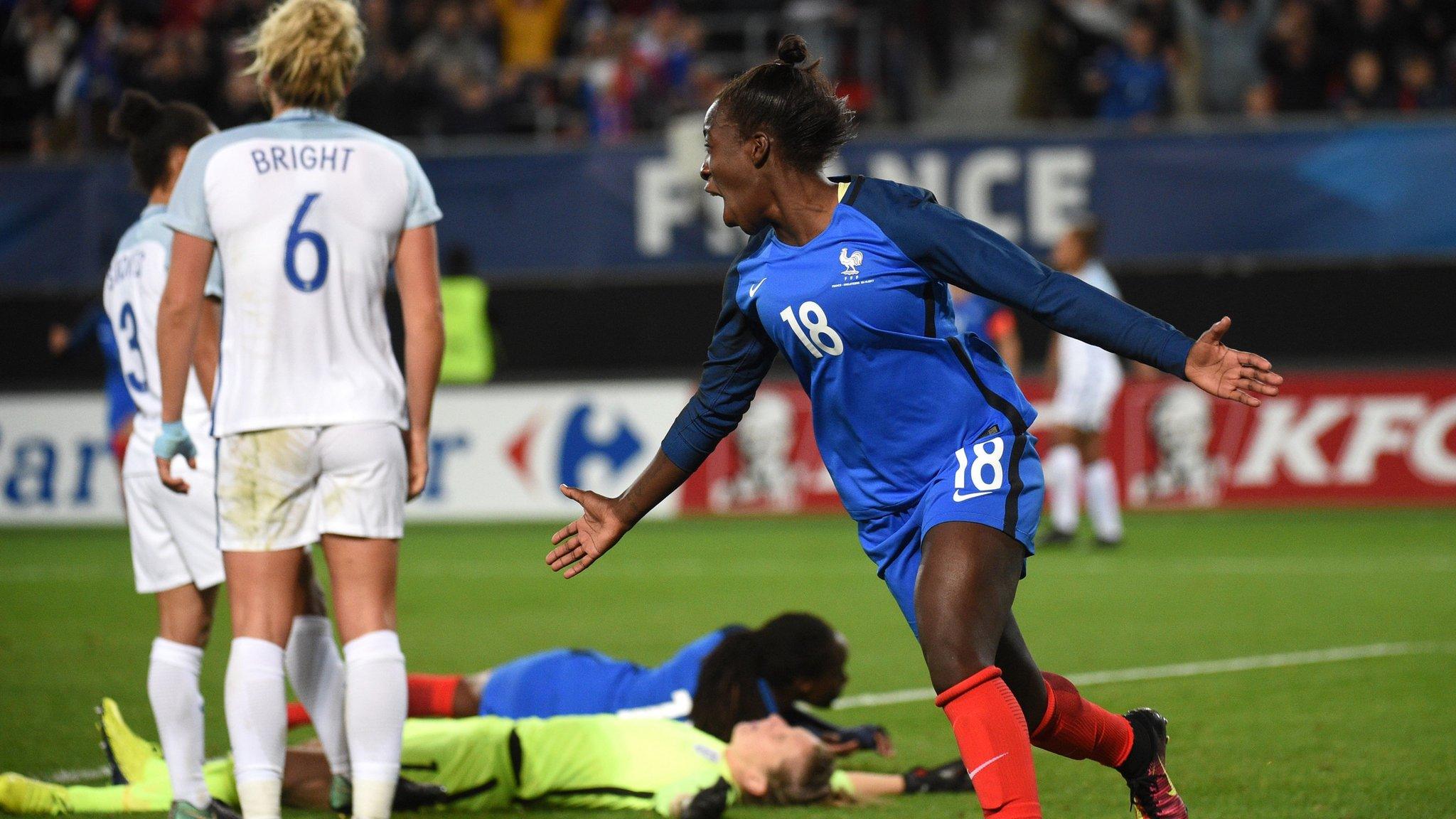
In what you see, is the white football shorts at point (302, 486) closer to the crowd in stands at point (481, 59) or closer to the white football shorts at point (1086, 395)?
the white football shorts at point (1086, 395)

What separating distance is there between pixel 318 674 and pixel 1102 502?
9.19m

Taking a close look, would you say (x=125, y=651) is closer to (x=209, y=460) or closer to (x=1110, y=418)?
(x=209, y=460)

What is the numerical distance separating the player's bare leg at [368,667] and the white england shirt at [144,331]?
0.90m

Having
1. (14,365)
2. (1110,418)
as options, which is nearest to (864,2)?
(1110,418)

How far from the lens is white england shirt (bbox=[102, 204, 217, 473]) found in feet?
16.6

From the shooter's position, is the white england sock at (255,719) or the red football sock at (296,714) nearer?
the white england sock at (255,719)

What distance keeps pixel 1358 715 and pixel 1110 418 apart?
27.6 feet

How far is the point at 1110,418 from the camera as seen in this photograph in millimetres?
14953

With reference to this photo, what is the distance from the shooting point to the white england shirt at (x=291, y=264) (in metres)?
4.23

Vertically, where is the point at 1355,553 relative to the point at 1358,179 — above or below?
below

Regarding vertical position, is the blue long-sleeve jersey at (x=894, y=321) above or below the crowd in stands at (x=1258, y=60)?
below

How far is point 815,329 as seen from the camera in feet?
12.8

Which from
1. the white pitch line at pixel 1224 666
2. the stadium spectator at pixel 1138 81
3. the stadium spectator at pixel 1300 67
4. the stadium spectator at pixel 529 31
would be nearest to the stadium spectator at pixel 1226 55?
the stadium spectator at pixel 1300 67

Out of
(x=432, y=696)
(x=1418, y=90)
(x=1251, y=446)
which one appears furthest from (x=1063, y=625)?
(x=1418, y=90)
